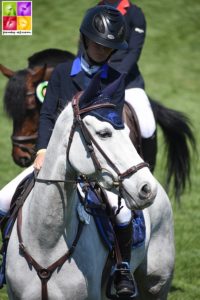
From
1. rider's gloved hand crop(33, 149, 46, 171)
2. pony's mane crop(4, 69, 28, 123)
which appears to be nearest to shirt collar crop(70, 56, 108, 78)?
rider's gloved hand crop(33, 149, 46, 171)

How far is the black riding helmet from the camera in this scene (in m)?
5.91

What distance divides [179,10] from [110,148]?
58.7 feet

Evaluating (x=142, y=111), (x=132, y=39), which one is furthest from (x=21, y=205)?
(x=132, y=39)

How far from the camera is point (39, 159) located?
18.5 feet

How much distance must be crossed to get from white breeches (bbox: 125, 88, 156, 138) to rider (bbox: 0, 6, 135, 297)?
5.28 feet

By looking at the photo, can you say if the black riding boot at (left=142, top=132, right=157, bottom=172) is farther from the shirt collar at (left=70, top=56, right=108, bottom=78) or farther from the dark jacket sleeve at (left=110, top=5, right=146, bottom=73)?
the shirt collar at (left=70, top=56, right=108, bottom=78)

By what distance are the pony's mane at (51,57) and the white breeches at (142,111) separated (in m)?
2.09

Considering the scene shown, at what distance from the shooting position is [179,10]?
22391mm

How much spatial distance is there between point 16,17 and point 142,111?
7490 millimetres

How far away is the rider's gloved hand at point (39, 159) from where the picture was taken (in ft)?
18.3

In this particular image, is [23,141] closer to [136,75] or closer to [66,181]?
[136,75]

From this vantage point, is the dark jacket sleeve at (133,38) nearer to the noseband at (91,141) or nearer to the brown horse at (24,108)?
the brown horse at (24,108)

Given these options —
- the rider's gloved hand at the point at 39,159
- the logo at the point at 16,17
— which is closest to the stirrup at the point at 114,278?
the rider's gloved hand at the point at 39,159

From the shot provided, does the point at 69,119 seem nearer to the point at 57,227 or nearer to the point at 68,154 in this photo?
the point at 68,154
